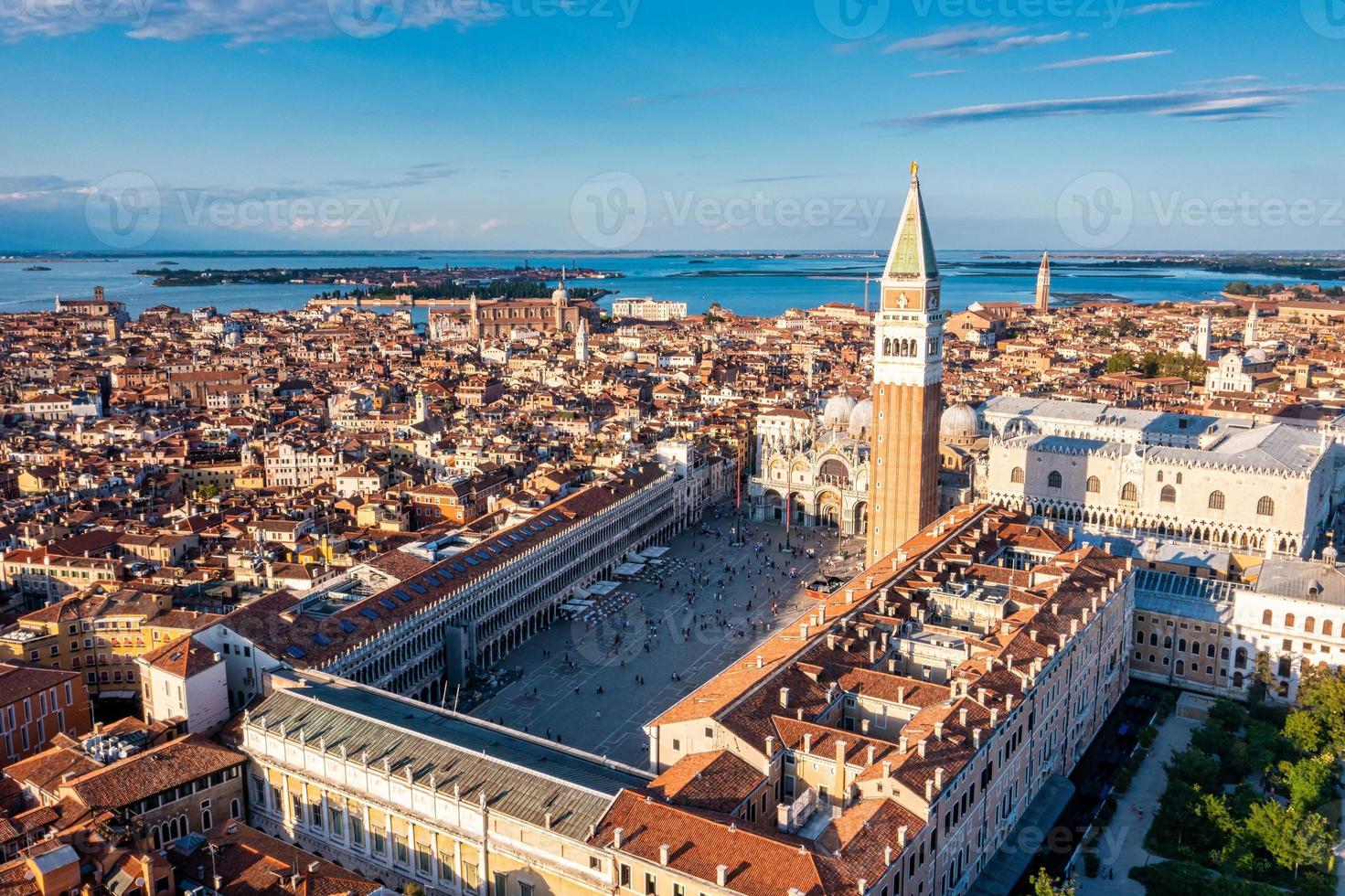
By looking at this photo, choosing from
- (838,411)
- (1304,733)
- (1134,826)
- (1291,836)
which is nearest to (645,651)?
(1134,826)

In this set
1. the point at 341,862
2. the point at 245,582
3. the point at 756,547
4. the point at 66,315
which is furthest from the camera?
the point at 66,315

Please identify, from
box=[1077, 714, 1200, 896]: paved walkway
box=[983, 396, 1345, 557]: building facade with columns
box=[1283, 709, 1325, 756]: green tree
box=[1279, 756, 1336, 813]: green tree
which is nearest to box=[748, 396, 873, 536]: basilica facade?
box=[983, 396, 1345, 557]: building facade with columns

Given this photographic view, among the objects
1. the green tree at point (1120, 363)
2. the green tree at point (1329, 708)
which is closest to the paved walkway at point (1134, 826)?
the green tree at point (1329, 708)

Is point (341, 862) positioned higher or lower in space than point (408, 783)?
lower

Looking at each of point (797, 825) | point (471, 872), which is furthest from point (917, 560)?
point (471, 872)

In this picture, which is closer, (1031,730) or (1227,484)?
(1031,730)

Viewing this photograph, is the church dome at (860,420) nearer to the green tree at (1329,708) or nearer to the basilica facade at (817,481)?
the basilica facade at (817,481)

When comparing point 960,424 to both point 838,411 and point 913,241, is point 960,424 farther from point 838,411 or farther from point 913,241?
point 913,241

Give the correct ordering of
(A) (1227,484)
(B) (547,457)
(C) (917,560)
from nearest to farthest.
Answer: (C) (917,560)
(A) (1227,484)
(B) (547,457)

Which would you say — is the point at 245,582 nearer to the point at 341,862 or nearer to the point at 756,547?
the point at 341,862
